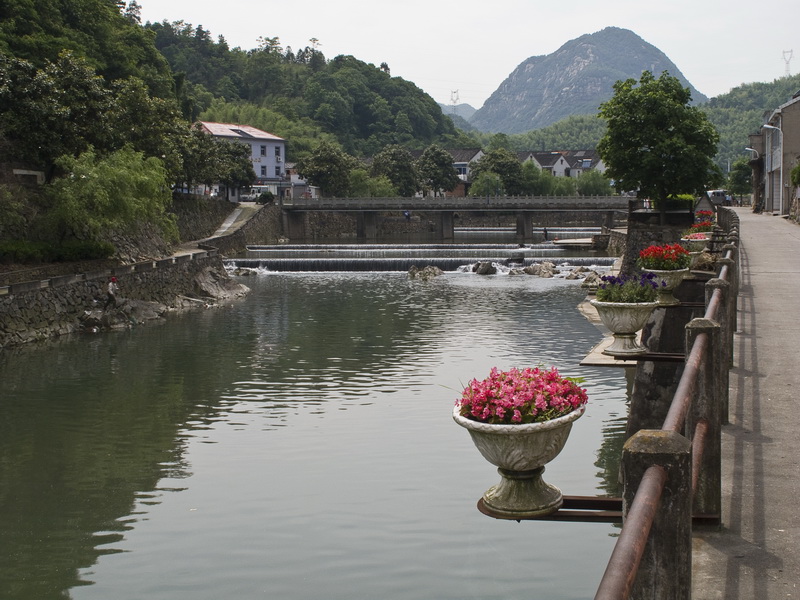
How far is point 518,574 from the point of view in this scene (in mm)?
13422

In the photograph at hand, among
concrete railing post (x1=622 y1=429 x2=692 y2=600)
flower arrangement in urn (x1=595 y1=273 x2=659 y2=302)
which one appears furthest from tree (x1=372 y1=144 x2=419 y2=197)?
concrete railing post (x1=622 y1=429 x2=692 y2=600)

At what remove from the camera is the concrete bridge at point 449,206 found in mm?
94250

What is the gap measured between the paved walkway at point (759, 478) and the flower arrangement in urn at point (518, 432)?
55.7 inches

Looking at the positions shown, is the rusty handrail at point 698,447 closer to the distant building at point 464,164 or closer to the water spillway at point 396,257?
the water spillway at point 396,257

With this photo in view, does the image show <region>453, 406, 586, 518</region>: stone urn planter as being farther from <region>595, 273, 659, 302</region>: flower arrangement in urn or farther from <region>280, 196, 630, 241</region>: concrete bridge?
<region>280, 196, 630, 241</region>: concrete bridge

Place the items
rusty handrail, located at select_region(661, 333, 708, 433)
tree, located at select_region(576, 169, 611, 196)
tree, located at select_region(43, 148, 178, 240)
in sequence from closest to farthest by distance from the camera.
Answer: rusty handrail, located at select_region(661, 333, 708, 433), tree, located at select_region(43, 148, 178, 240), tree, located at select_region(576, 169, 611, 196)

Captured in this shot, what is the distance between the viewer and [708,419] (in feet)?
24.3

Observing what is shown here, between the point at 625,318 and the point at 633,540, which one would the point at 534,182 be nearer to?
the point at 625,318

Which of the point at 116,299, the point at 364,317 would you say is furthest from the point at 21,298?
the point at 364,317

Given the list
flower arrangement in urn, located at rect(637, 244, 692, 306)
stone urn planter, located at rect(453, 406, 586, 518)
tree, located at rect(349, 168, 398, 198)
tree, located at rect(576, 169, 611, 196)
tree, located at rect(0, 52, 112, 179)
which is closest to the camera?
stone urn planter, located at rect(453, 406, 586, 518)

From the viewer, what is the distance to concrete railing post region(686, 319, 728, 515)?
22.7 feet

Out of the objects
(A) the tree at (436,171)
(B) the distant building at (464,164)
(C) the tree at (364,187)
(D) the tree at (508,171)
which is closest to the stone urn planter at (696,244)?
(C) the tree at (364,187)

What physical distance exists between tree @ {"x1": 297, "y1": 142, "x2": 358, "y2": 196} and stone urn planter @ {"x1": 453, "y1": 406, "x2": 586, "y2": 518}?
105m

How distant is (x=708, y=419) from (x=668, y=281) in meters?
10.3
